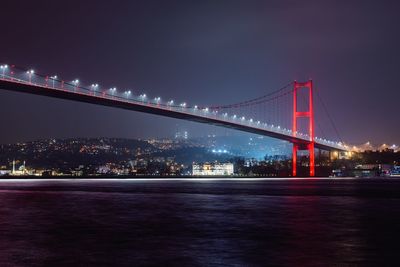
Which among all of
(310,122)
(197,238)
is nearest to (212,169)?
(310,122)

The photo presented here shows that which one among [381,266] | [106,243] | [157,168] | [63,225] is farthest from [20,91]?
[157,168]

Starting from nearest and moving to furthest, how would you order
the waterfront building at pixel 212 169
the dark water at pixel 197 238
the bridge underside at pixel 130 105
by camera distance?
1. the dark water at pixel 197 238
2. the bridge underside at pixel 130 105
3. the waterfront building at pixel 212 169

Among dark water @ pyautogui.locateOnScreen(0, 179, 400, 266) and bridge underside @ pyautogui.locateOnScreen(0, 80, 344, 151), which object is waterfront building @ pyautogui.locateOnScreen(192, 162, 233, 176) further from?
dark water @ pyautogui.locateOnScreen(0, 179, 400, 266)

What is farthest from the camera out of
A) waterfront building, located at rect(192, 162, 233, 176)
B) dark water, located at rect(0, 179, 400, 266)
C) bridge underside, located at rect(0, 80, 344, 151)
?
waterfront building, located at rect(192, 162, 233, 176)

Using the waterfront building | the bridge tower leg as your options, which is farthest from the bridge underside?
the waterfront building

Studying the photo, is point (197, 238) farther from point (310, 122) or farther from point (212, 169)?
point (212, 169)

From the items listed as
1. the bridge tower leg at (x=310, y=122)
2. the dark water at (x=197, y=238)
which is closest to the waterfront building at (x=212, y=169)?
the bridge tower leg at (x=310, y=122)

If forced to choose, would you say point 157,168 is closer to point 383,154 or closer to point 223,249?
point 383,154

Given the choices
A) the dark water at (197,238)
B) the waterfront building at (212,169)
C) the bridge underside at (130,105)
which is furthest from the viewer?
the waterfront building at (212,169)

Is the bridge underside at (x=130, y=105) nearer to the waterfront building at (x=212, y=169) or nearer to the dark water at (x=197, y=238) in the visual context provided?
the dark water at (x=197, y=238)
